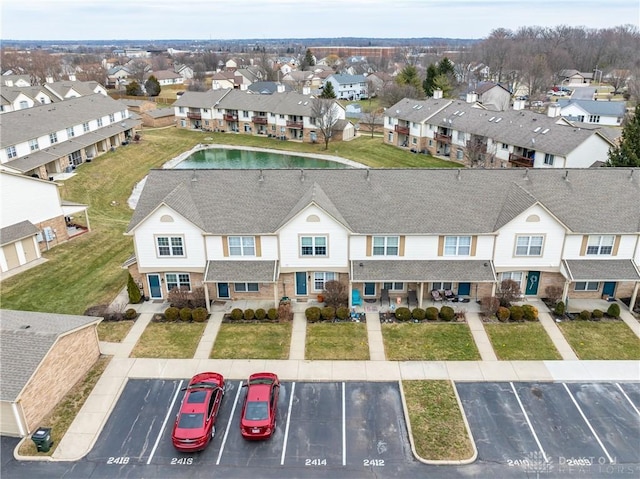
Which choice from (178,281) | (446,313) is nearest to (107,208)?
(178,281)

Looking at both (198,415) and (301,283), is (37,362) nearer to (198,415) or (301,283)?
(198,415)

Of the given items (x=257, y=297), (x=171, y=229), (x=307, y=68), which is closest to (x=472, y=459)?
(x=257, y=297)

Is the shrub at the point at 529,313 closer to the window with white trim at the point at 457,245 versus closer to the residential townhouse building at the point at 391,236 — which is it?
the residential townhouse building at the point at 391,236

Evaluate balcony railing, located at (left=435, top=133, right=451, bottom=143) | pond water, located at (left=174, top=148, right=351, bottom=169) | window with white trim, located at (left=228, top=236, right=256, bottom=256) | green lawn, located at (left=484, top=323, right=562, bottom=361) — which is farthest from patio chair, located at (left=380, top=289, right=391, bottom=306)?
balcony railing, located at (left=435, top=133, right=451, bottom=143)

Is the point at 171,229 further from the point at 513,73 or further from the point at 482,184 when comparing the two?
the point at 513,73

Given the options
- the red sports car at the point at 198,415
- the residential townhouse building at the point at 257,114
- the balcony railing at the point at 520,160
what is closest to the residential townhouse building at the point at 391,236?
the red sports car at the point at 198,415
